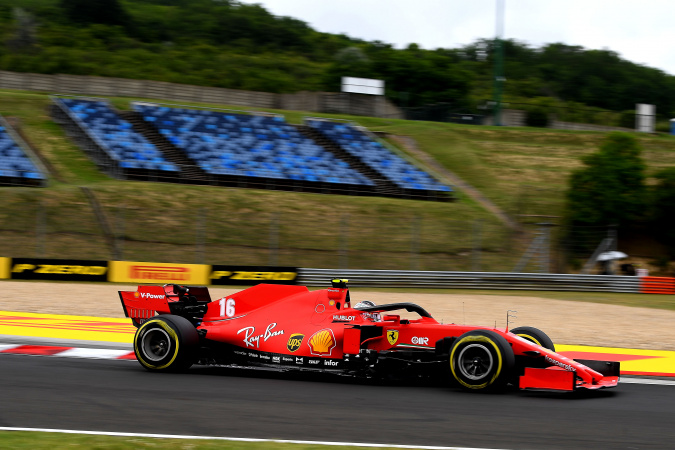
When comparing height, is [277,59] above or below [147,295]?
above

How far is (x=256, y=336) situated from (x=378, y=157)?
2964cm

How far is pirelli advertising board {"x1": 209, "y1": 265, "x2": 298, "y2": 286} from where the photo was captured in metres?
22.7

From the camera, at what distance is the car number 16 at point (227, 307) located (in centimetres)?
909

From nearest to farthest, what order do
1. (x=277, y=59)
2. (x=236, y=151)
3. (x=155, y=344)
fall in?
(x=155, y=344) → (x=236, y=151) → (x=277, y=59)

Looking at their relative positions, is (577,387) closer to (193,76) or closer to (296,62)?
(193,76)

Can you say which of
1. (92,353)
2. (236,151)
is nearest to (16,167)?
(236,151)

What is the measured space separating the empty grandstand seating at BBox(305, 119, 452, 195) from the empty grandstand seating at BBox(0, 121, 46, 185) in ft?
51.0

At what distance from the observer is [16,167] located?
29531mm

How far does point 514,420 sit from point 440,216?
24.6 meters

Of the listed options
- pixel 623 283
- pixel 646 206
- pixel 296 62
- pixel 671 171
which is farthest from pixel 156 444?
pixel 296 62

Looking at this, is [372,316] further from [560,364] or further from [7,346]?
[7,346]

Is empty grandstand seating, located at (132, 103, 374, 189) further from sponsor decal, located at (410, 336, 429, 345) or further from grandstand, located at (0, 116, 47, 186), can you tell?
sponsor decal, located at (410, 336, 429, 345)

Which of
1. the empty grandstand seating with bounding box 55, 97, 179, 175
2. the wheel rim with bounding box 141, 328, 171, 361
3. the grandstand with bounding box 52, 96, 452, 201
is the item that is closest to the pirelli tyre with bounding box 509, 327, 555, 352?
the wheel rim with bounding box 141, 328, 171, 361

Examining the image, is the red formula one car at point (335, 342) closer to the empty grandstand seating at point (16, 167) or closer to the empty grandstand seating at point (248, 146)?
the empty grandstand seating at point (16, 167)
